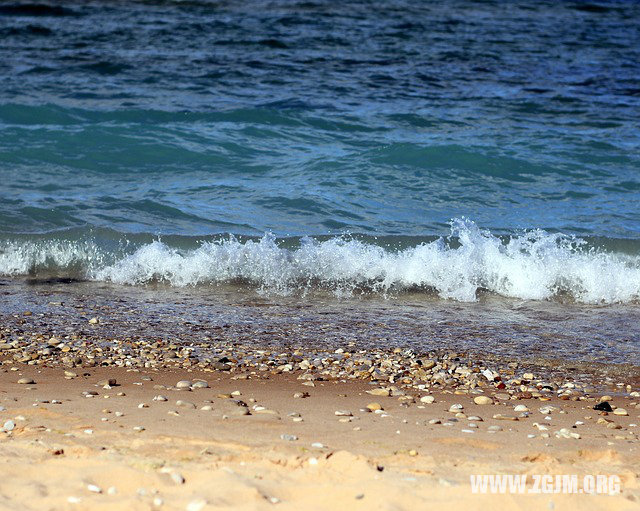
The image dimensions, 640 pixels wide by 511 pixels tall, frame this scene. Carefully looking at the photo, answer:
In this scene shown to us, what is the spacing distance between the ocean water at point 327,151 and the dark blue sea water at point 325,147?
1.5 inches

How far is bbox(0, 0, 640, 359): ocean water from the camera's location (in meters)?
7.33

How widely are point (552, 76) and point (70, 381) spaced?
12.8 m

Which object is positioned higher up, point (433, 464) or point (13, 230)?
point (433, 464)

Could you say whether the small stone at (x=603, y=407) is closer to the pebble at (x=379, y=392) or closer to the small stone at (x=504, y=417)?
the small stone at (x=504, y=417)

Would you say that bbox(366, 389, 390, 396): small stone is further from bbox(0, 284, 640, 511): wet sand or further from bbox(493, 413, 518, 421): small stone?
bbox(493, 413, 518, 421): small stone

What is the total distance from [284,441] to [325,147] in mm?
8399

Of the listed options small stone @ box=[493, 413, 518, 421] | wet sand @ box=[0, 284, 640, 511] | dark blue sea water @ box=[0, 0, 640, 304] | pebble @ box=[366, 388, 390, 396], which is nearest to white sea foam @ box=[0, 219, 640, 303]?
dark blue sea water @ box=[0, 0, 640, 304]

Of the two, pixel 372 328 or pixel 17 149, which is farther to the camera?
pixel 17 149

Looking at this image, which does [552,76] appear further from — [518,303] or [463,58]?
[518,303]

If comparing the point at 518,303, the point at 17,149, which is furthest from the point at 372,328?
the point at 17,149

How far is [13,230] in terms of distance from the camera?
821cm

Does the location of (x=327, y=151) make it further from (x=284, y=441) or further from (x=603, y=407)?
(x=284, y=441)

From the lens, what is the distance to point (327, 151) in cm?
1152

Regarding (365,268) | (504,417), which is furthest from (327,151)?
(504,417)
